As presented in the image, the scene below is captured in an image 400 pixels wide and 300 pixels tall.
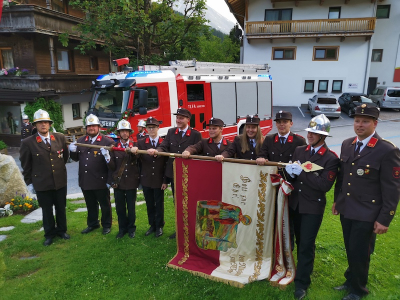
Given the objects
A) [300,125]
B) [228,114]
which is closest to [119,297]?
[228,114]

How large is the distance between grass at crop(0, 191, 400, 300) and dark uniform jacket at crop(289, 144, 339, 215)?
1130 millimetres

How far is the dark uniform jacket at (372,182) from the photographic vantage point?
320 cm

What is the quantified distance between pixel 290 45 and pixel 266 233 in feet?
75.8

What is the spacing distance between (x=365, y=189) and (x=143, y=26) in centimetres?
1402

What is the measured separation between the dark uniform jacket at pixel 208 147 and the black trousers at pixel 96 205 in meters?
1.94

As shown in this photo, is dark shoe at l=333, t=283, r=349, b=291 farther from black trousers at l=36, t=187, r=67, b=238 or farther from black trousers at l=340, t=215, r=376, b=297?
black trousers at l=36, t=187, r=67, b=238

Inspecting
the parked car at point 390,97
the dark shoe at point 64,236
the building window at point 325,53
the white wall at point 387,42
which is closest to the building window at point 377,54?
the white wall at point 387,42

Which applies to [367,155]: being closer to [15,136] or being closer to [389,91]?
[15,136]

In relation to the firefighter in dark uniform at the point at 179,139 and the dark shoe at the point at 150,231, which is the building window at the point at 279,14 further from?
the dark shoe at the point at 150,231

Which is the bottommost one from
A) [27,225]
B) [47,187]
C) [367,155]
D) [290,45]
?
[27,225]

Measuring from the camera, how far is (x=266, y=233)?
161 inches

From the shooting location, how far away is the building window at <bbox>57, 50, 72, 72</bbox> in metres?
18.0

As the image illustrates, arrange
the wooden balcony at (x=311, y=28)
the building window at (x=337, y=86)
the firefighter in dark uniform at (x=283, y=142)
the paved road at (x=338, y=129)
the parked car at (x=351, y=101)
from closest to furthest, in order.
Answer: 1. the firefighter in dark uniform at (x=283, y=142)
2. the paved road at (x=338, y=129)
3. the parked car at (x=351, y=101)
4. the wooden balcony at (x=311, y=28)
5. the building window at (x=337, y=86)

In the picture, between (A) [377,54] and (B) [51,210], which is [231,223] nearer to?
(B) [51,210]
